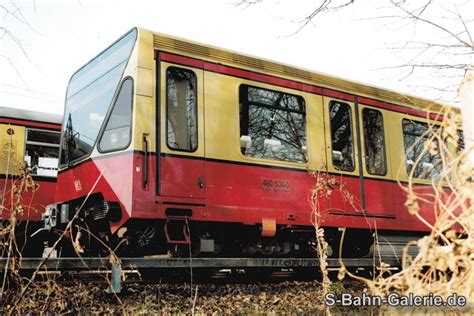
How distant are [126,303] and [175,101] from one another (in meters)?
2.68

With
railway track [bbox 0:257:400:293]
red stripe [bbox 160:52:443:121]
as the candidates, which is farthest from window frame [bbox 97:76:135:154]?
railway track [bbox 0:257:400:293]

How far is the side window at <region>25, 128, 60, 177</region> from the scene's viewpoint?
10.2m

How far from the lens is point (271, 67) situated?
781 centimetres

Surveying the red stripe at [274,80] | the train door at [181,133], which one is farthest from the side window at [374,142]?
the train door at [181,133]

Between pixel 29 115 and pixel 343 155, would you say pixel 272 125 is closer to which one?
pixel 343 155

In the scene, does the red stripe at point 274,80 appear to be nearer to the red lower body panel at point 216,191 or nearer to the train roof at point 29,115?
the red lower body panel at point 216,191

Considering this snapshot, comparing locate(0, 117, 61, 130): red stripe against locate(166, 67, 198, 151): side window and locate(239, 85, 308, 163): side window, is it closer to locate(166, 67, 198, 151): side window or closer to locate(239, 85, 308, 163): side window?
locate(166, 67, 198, 151): side window

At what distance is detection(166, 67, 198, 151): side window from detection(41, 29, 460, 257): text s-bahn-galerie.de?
0.6 inches

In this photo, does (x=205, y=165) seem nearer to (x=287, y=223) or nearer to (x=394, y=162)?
(x=287, y=223)

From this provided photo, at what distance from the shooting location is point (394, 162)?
9000 mm

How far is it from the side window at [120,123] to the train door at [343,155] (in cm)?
323

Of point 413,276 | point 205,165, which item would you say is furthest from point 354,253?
point 413,276

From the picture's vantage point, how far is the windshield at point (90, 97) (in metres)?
6.90

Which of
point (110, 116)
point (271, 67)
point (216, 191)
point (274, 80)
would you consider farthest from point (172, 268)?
point (271, 67)
